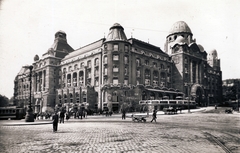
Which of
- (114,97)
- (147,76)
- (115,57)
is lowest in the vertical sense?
(114,97)

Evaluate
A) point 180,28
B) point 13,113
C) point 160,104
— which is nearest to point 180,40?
point 180,28

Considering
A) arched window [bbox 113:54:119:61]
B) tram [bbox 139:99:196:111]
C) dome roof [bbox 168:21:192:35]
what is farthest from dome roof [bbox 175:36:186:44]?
arched window [bbox 113:54:119:61]

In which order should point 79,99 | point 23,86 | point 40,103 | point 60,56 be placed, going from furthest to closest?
point 23,86 < point 60,56 < point 40,103 < point 79,99

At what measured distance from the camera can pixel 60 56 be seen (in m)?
75.9

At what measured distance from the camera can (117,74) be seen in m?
55.4

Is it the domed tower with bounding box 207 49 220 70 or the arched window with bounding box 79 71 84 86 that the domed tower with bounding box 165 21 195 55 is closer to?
the domed tower with bounding box 207 49 220 70

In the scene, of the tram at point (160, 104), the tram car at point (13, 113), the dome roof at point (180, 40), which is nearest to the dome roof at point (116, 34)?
the tram at point (160, 104)

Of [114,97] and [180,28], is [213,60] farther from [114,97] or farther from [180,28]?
[114,97]

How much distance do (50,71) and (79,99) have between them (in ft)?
62.4

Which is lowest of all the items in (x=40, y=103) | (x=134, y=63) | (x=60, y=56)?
(x=40, y=103)

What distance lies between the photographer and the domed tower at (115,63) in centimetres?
5375

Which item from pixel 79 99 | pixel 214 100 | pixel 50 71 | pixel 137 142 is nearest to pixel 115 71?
pixel 79 99

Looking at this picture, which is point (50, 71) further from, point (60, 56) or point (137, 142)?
point (137, 142)

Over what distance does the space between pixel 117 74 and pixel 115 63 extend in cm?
288
